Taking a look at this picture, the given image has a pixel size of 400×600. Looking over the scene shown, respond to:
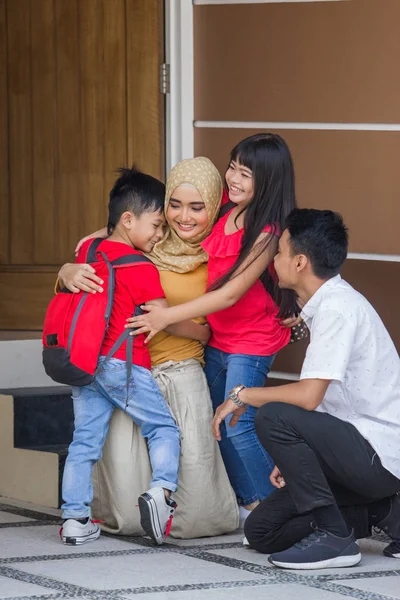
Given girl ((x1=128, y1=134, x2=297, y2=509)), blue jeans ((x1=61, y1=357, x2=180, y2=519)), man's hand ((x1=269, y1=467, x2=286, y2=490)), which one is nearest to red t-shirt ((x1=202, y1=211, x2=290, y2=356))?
girl ((x1=128, y1=134, x2=297, y2=509))

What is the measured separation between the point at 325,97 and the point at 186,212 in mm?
993

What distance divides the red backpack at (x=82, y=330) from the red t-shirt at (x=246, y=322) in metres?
0.29

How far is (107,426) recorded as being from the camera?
3.76 metres

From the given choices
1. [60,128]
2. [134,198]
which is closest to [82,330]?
[134,198]

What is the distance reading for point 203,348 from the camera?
13.3 ft

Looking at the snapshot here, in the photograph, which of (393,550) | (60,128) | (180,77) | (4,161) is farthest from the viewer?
(4,161)

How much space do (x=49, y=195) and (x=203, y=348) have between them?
1731mm

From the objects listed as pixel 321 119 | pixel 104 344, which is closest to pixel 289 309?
pixel 104 344

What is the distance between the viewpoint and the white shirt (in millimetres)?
3303

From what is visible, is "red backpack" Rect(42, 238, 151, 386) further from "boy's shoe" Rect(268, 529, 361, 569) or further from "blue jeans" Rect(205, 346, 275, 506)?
"boy's shoe" Rect(268, 529, 361, 569)

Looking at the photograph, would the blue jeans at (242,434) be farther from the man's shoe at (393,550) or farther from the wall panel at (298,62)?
the wall panel at (298,62)

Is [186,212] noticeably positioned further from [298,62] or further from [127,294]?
[298,62]

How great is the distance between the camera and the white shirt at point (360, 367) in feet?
10.8

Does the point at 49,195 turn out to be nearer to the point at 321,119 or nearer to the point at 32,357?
the point at 32,357
